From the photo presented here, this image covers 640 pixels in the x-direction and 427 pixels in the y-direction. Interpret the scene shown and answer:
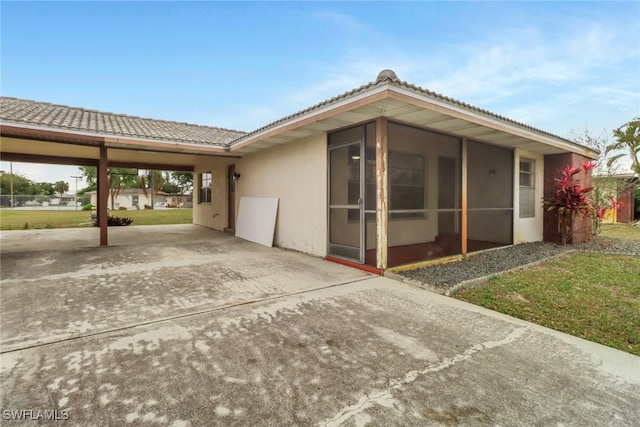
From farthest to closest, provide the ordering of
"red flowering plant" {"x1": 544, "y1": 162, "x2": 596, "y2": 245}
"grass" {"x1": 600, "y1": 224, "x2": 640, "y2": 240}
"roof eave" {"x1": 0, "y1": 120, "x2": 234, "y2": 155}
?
"grass" {"x1": 600, "y1": 224, "x2": 640, "y2": 240}, "red flowering plant" {"x1": 544, "y1": 162, "x2": 596, "y2": 245}, "roof eave" {"x1": 0, "y1": 120, "x2": 234, "y2": 155}

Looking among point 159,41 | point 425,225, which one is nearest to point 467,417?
point 425,225

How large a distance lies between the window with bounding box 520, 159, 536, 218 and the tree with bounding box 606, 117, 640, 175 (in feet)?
31.6

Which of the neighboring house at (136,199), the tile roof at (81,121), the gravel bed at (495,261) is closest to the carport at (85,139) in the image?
the tile roof at (81,121)

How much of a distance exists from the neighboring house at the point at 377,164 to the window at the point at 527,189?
0.10ft

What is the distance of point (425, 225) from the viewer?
28.7 ft

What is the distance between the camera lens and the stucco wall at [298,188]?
256 inches

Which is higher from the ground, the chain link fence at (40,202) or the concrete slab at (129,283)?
the chain link fence at (40,202)

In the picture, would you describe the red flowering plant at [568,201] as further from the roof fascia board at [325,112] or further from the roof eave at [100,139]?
the roof eave at [100,139]

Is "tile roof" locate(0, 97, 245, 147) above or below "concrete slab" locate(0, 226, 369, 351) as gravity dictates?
above

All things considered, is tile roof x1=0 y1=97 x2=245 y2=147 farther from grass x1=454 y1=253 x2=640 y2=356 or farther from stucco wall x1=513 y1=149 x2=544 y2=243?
stucco wall x1=513 y1=149 x2=544 y2=243

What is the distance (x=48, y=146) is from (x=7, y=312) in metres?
7.76

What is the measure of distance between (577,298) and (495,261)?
2.17 meters

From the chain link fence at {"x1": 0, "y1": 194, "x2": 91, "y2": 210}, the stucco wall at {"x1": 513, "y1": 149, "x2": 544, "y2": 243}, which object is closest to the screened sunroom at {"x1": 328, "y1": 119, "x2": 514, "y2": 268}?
the stucco wall at {"x1": 513, "y1": 149, "x2": 544, "y2": 243}

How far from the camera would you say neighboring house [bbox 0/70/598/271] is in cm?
513
